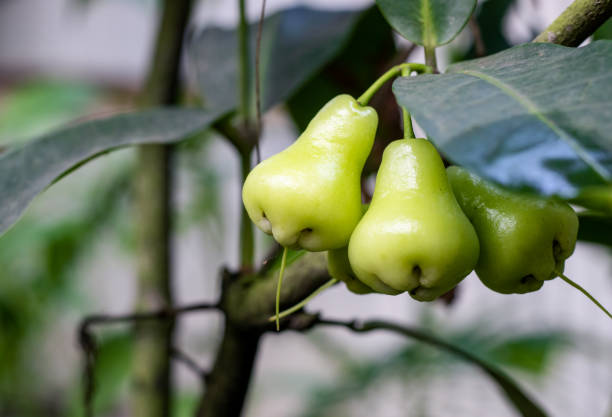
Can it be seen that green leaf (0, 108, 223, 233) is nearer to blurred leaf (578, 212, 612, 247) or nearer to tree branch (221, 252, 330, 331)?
tree branch (221, 252, 330, 331)

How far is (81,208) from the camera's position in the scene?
132cm

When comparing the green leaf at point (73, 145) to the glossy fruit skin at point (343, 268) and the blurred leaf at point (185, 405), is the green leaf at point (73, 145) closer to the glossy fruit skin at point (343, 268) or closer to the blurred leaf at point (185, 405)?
the glossy fruit skin at point (343, 268)

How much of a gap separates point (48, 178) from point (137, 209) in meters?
0.26

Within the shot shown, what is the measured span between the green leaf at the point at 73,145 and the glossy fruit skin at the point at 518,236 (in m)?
0.20

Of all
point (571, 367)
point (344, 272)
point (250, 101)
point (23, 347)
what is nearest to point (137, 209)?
point (250, 101)

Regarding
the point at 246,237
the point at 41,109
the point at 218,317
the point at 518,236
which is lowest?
the point at 218,317

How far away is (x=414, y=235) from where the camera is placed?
0.65 ft

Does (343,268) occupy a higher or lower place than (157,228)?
higher

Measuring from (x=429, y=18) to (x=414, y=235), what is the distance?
0.13 m

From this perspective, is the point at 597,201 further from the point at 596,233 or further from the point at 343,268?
the point at 596,233

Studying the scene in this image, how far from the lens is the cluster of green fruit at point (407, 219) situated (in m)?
0.20

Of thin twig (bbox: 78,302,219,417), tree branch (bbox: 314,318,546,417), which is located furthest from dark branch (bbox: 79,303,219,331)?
tree branch (bbox: 314,318,546,417)

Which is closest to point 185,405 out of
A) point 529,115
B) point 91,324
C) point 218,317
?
point 218,317

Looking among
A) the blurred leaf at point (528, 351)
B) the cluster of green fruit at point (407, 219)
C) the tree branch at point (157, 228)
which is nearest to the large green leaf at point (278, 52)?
the tree branch at point (157, 228)
